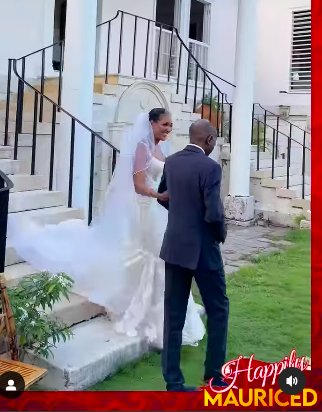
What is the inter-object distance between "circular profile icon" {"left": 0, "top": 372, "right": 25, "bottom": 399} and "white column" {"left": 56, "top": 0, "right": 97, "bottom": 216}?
2653 millimetres

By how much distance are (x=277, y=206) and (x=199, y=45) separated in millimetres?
4383

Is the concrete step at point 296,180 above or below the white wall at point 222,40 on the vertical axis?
below

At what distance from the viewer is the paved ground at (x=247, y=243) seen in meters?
5.58

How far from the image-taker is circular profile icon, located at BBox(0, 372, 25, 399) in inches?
96.0

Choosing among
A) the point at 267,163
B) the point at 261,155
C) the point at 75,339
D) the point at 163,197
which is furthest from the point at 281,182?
the point at 75,339

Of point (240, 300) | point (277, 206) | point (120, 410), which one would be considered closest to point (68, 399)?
point (120, 410)

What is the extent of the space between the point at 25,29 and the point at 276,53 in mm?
5051

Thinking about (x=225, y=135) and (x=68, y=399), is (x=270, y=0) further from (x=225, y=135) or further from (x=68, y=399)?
(x=68, y=399)

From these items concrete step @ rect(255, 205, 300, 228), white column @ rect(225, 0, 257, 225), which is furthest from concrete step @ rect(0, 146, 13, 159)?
concrete step @ rect(255, 205, 300, 228)

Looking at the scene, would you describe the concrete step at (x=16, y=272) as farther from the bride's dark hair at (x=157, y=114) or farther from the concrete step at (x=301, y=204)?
the concrete step at (x=301, y=204)

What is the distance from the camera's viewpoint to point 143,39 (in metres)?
9.02

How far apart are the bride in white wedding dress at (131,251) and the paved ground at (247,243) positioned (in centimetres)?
182

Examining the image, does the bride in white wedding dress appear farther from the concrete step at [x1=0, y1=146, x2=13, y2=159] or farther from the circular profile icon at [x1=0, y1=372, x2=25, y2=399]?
the concrete step at [x1=0, y1=146, x2=13, y2=159]

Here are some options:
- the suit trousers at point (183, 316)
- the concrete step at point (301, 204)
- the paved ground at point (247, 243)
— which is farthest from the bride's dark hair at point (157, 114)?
the concrete step at point (301, 204)
